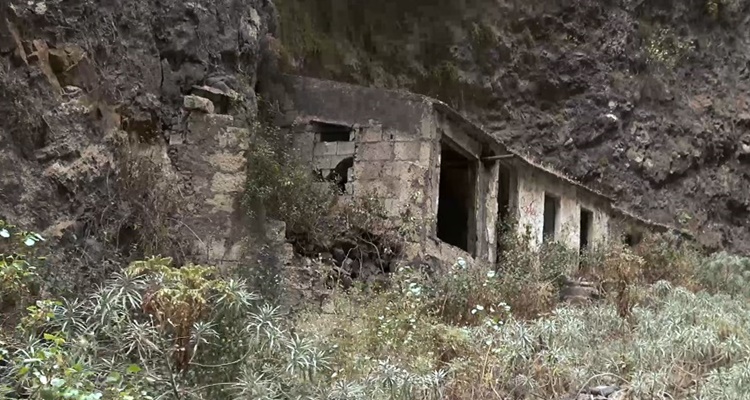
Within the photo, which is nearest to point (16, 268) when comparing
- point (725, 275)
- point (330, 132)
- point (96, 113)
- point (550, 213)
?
point (96, 113)

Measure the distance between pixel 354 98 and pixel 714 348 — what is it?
6.44 m

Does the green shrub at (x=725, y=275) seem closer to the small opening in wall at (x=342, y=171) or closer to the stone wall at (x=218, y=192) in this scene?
the small opening in wall at (x=342, y=171)

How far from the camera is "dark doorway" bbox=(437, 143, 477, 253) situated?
43.3 ft

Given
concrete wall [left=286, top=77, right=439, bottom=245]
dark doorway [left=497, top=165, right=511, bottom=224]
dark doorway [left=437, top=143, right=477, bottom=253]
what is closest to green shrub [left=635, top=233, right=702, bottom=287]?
dark doorway [left=497, top=165, right=511, bottom=224]

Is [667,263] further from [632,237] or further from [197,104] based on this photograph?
[197,104]

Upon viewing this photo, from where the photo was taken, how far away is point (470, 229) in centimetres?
1321

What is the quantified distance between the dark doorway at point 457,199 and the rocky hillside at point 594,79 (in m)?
4.24

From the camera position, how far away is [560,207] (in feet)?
51.7

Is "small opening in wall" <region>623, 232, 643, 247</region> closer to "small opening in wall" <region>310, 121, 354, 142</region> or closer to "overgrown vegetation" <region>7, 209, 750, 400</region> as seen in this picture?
"overgrown vegetation" <region>7, 209, 750, 400</region>

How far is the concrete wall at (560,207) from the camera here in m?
14.4

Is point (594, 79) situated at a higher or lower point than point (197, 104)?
higher

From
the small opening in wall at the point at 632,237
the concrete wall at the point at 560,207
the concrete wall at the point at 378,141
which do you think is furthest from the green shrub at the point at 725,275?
the concrete wall at the point at 378,141

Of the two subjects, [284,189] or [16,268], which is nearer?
[16,268]

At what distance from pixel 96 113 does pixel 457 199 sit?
6500 mm
